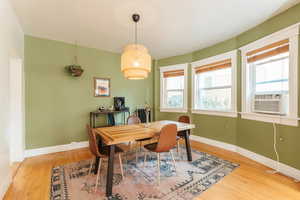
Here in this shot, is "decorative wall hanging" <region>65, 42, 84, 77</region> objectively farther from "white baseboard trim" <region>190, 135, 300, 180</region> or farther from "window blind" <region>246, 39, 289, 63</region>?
"window blind" <region>246, 39, 289, 63</region>

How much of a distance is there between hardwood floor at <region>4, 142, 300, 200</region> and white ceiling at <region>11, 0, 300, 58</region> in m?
2.56

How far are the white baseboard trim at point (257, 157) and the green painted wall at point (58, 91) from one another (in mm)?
2914

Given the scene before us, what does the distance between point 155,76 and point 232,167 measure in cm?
340

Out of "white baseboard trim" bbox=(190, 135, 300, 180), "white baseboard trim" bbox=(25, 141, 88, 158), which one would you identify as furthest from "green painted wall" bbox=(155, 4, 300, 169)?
"white baseboard trim" bbox=(25, 141, 88, 158)

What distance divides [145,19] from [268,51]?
2.23m

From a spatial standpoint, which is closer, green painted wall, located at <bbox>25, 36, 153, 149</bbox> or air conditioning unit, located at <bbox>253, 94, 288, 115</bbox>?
air conditioning unit, located at <bbox>253, 94, 288, 115</bbox>

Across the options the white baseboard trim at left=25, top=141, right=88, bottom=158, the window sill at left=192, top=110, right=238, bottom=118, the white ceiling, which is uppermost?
the white ceiling

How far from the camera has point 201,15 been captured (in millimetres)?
2311

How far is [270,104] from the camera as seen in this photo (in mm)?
2420

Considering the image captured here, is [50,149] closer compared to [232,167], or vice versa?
[232,167]

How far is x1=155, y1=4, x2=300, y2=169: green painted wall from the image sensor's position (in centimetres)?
215

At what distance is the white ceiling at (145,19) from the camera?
6.67 ft

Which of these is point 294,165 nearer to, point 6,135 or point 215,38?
point 215,38

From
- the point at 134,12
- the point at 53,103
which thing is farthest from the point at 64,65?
the point at 134,12
